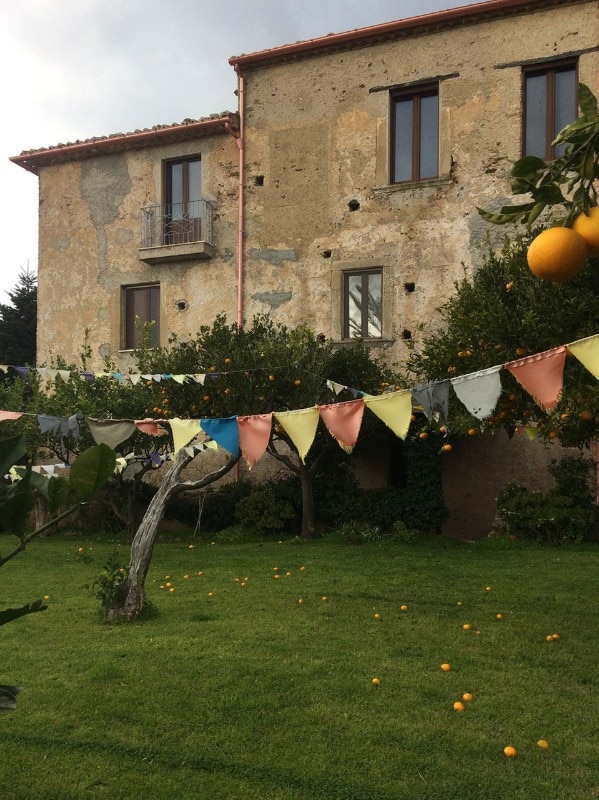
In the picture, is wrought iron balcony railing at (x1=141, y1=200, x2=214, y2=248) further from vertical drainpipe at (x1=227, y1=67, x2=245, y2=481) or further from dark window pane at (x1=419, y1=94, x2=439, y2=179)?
dark window pane at (x1=419, y1=94, x2=439, y2=179)

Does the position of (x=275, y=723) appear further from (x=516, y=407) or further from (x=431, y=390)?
(x=516, y=407)

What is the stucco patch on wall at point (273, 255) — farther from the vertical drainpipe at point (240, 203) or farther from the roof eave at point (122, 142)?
the roof eave at point (122, 142)

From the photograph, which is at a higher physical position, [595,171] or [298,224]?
[298,224]

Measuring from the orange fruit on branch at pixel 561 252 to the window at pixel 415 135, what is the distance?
1236 centimetres

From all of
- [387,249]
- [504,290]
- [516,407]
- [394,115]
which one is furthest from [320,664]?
[394,115]

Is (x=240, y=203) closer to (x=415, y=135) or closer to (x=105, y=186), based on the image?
(x=105, y=186)

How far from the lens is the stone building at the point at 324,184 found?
1359cm

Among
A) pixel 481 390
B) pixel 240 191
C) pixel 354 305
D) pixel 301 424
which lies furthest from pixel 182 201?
pixel 481 390

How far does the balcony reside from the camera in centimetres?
1570

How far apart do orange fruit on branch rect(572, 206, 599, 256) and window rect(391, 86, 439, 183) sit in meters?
12.3

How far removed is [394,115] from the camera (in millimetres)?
14727

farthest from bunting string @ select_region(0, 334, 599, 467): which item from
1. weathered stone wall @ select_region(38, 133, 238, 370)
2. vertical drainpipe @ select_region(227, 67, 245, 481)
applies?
weathered stone wall @ select_region(38, 133, 238, 370)

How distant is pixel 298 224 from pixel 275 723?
39.7ft

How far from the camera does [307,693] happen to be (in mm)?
4898
